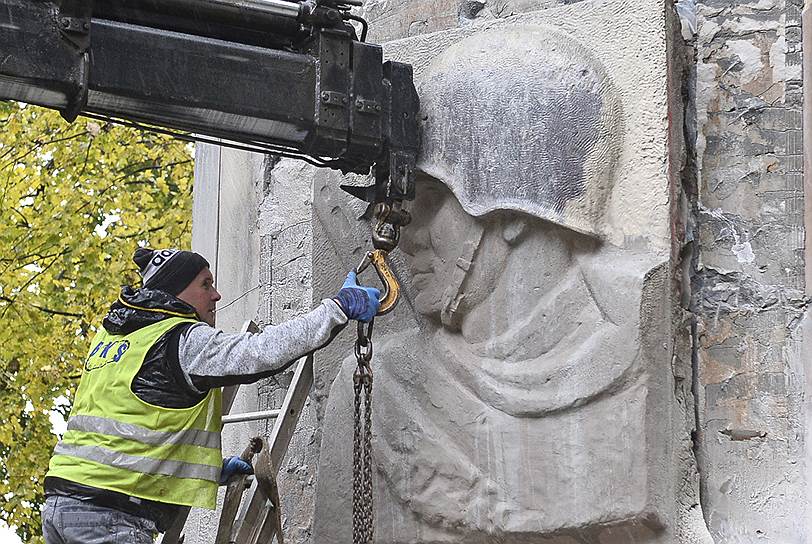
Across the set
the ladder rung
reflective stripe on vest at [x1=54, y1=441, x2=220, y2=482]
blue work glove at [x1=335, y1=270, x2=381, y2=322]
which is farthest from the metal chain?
the ladder rung

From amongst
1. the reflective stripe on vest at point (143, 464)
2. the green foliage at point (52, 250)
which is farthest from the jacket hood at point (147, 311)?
the green foliage at point (52, 250)

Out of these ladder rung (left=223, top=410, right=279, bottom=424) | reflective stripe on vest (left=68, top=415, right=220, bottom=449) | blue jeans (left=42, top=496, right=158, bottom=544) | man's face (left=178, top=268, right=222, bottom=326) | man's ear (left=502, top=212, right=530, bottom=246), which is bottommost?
blue jeans (left=42, top=496, right=158, bottom=544)

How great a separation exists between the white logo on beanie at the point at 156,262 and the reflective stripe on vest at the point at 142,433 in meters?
0.48

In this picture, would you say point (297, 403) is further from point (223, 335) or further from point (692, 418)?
point (692, 418)

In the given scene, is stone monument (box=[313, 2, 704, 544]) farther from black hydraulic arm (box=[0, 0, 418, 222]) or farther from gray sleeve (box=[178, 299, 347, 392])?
gray sleeve (box=[178, 299, 347, 392])

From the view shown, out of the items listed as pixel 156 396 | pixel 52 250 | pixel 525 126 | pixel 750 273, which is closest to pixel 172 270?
pixel 156 396

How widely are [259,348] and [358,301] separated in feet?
1.01

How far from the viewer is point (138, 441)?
4.45 meters

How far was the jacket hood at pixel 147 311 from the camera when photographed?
4637 mm

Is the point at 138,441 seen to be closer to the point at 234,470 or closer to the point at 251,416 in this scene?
the point at 234,470

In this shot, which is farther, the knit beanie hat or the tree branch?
the tree branch

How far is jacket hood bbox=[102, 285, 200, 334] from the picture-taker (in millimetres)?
4637

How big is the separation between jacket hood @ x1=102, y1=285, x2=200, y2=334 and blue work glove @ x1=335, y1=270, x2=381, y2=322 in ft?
1.82

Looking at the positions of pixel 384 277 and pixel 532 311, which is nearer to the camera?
pixel 532 311
